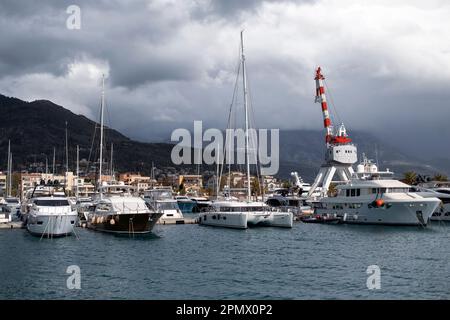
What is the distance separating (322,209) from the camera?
8469cm

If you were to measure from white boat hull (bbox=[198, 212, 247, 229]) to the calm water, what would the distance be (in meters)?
5.49

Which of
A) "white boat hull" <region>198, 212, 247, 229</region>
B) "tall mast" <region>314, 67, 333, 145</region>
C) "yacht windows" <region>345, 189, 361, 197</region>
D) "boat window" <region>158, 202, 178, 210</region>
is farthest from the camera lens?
"tall mast" <region>314, 67, 333, 145</region>

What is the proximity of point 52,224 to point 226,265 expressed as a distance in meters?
23.0

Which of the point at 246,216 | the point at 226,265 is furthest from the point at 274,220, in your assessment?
the point at 226,265

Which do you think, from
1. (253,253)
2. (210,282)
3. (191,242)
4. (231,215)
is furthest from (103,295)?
(231,215)

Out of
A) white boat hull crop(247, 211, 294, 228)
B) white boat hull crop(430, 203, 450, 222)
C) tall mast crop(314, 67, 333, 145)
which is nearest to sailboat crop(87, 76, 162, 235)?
white boat hull crop(247, 211, 294, 228)

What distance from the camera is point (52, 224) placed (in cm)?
A: 5209

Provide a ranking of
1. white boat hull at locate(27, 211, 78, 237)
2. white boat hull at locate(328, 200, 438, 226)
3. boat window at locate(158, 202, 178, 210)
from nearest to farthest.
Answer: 1. white boat hull at locate(27, 211, 78, 237)
2. white boat hull at locate(328, 200, 438, 226)
3. boat window at locate(158, 202, 178, 210)

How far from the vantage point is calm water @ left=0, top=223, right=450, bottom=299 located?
28672mm

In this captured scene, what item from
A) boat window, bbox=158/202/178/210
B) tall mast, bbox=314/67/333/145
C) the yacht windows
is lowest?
boat window, bbox=158/202/178/210

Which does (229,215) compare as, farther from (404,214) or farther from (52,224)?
(404,214)

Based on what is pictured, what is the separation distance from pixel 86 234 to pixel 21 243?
9.48 meters

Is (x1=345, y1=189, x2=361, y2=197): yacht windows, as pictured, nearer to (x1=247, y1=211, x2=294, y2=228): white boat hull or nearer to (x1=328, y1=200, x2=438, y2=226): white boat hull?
(x1=328, y1=200, x2=438, y2=226): white boat hull
